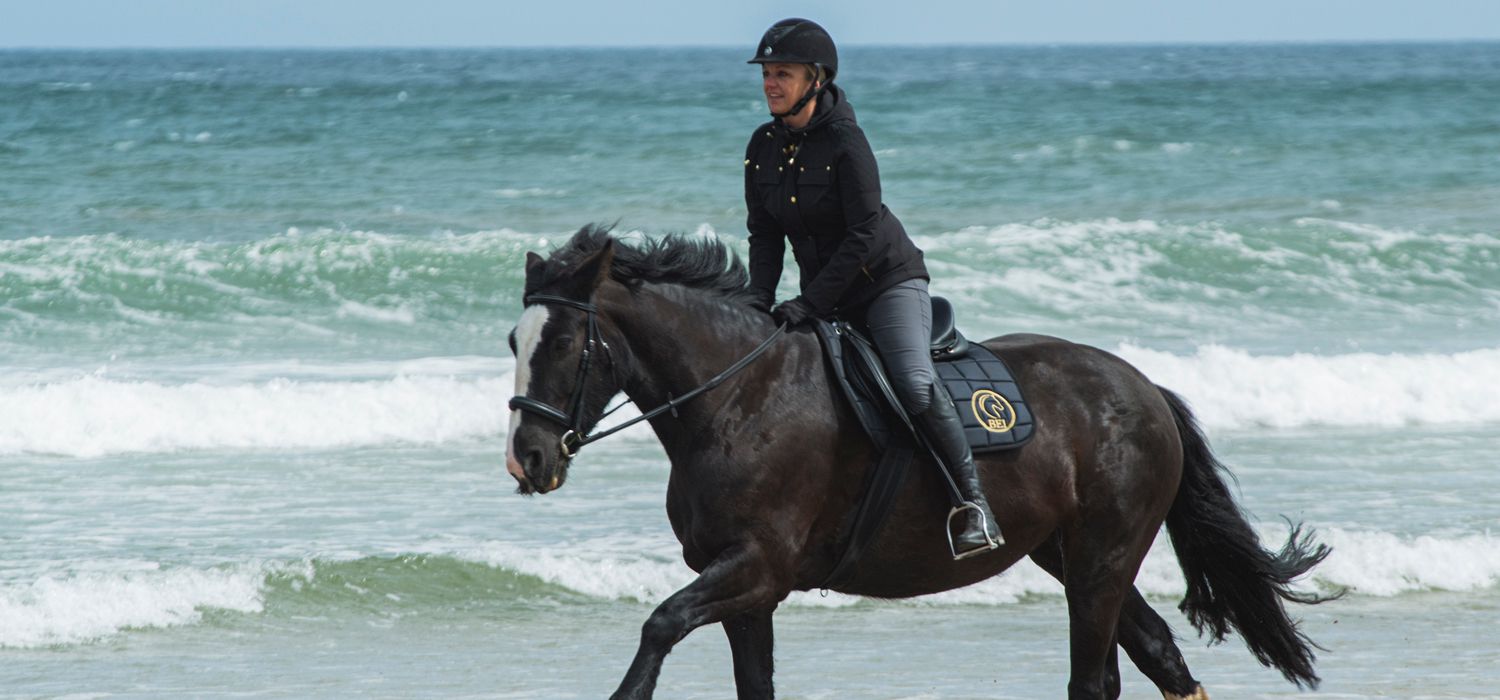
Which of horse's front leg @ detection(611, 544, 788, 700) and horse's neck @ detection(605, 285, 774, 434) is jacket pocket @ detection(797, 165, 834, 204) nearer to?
horse's neck @ detection(605, 285, 774, 434)

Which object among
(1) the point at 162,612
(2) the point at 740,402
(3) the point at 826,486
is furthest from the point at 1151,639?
(1) the point at 162,612

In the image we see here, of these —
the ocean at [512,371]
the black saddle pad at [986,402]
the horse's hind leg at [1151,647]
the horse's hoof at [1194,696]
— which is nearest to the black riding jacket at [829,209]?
the black saddle pad at [986,402]

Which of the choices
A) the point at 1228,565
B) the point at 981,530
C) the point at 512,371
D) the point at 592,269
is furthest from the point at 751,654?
the point at 512,371

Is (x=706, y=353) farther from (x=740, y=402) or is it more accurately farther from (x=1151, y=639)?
(x=1151, y=639)

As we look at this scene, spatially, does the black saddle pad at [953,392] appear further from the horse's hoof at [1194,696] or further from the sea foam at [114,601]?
the sea foam at [114,601]

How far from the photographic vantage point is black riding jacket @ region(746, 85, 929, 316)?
4609mm

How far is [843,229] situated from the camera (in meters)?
4.76

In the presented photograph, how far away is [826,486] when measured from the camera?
4621mm

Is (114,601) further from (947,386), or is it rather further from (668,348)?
(947,386)

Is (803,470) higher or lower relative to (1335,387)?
higher

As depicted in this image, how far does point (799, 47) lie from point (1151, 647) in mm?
2217

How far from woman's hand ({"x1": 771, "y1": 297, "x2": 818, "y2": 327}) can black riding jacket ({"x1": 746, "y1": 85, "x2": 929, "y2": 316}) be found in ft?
0.08

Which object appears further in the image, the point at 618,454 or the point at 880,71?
the point at 880,71

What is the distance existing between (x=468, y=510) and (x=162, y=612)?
7.40ft
